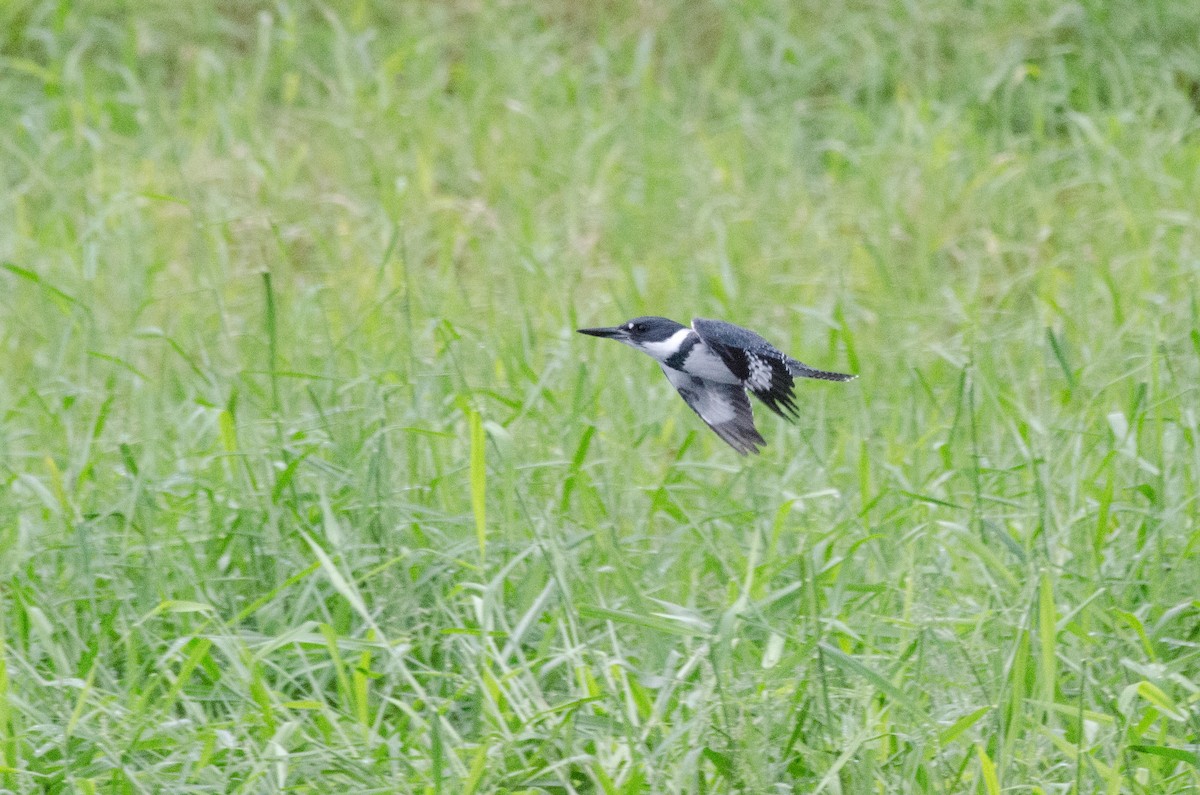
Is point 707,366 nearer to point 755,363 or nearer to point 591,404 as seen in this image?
point 755,363

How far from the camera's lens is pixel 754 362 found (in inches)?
70.2

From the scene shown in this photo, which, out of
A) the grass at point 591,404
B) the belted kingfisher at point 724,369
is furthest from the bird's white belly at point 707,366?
the grass at point 591,404

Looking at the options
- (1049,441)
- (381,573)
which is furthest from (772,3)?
(381,573)

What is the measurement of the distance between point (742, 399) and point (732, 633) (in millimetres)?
480

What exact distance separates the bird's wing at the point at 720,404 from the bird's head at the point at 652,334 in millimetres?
26

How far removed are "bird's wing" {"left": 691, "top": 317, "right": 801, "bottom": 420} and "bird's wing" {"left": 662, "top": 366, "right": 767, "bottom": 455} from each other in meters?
0.08

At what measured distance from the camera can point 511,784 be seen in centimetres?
227

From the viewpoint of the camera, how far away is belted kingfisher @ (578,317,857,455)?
178 centimetres

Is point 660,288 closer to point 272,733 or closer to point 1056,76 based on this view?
point 1056,76

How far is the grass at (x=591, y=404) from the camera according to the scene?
2.32 metres

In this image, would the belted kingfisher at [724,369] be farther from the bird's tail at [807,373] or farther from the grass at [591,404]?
the grass at [591,404]

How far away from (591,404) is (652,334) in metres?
1.28

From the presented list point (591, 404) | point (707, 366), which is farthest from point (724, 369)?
point (591, 404)

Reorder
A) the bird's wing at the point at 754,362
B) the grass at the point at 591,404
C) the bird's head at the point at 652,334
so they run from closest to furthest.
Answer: the bird's wing at the point at 754,362 < the bird's head at the point at 652,334 < the grass at the point at 591,404
